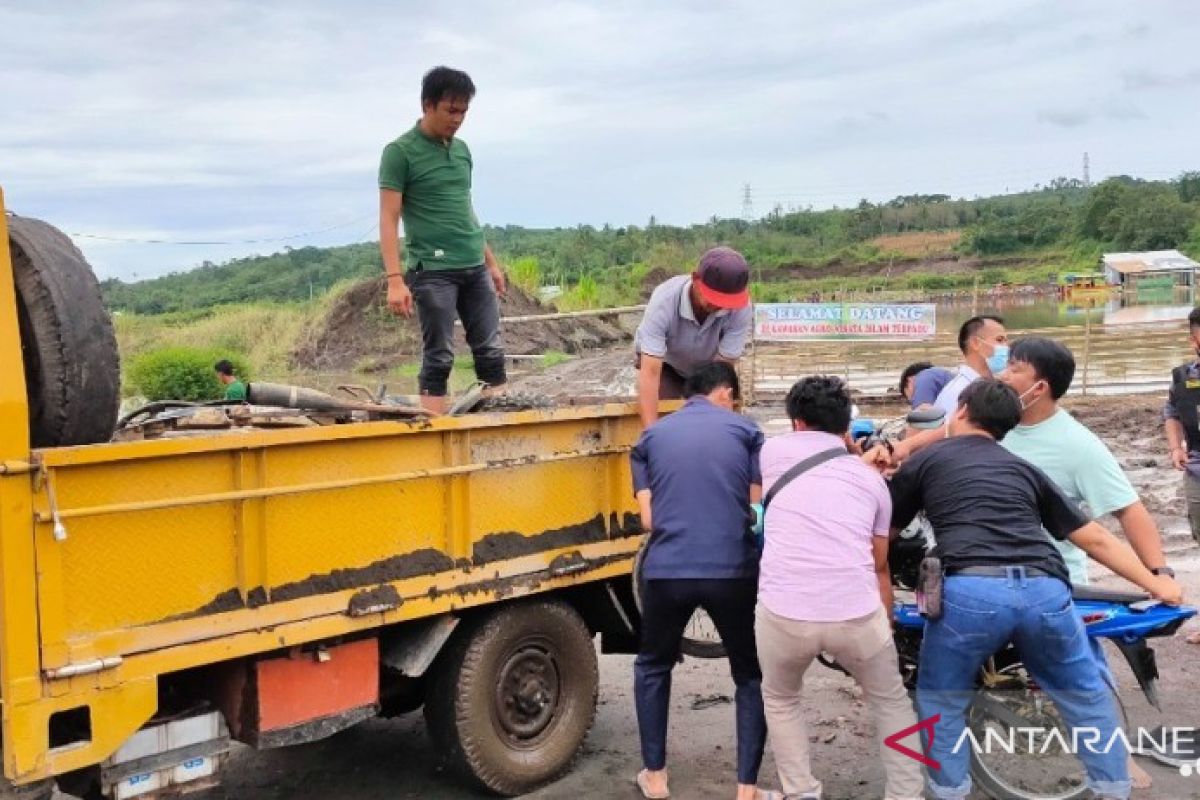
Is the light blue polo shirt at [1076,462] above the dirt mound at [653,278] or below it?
below

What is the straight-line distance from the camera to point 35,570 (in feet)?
10.1

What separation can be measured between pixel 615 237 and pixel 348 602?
61588mm

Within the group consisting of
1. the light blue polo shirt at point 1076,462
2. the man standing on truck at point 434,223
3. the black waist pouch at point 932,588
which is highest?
the man standing on truck at point 434,223

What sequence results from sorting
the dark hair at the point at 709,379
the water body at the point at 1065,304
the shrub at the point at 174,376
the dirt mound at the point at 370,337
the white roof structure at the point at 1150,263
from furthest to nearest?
the white roof structure at the point at 1150,263, the water body at the point at 1065,304, the dirt mound at the point at 370,337, the shrub at the point at 174,376, the dark hair at the point at 709,379

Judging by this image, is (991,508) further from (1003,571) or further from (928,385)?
(928,385)

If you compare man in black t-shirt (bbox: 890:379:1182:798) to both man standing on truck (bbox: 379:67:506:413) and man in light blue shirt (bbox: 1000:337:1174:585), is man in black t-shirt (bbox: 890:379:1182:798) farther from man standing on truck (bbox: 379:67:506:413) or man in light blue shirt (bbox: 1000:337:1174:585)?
man standing on truck (bbox: 379:67:506:413)

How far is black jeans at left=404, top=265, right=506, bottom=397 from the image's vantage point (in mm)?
5430

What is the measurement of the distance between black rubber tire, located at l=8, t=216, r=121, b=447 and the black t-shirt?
275cm

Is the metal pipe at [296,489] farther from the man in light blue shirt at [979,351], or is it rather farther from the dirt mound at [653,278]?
the dirt mound at [653,278]

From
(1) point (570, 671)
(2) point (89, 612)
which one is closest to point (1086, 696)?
(1) point (570, 671)

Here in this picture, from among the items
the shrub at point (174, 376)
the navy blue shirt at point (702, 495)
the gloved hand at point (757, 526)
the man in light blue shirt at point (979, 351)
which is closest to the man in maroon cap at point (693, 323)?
the navy blue shirt at point (702, 495)

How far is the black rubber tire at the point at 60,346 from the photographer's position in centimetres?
334

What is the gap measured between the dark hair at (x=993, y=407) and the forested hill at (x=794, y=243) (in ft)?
87.8

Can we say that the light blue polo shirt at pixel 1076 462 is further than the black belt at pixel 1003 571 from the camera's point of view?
Yes
